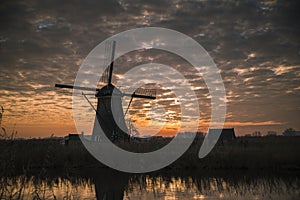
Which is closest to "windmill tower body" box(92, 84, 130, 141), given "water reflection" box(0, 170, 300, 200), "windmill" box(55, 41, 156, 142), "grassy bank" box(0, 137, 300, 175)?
"windmill" box(55, 41, 156, 142)

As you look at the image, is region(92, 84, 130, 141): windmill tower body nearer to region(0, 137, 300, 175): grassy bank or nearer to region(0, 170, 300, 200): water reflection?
region(0, 137, 300, 175): grassy bank

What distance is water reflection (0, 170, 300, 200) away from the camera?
27.0 feet

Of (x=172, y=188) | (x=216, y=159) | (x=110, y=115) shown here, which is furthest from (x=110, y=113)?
(x=172, y=188)

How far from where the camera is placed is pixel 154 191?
909 cm

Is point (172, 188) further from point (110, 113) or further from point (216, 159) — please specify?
point (110, 113)

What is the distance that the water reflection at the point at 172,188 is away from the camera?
324 inches

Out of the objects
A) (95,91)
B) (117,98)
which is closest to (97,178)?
(117,98)

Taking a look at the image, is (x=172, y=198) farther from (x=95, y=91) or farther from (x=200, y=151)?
(x=95, y=91)

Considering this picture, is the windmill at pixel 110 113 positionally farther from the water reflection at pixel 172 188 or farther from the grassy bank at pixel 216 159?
the water reflection at pixel 172 188

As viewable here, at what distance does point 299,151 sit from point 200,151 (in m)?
5.03

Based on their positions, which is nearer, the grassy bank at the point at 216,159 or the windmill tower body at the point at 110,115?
the grassy bank at the point at 216,159

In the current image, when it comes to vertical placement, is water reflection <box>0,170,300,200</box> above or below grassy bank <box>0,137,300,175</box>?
below

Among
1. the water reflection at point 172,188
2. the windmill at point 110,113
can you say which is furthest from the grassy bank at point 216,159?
the windmill at point 110,113

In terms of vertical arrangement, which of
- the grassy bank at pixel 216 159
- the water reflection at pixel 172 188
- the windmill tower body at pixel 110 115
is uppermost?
the windmill tower body at pixel 110 115
